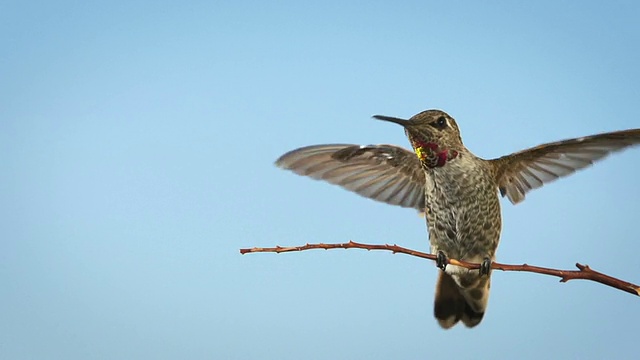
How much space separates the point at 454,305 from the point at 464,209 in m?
0.60

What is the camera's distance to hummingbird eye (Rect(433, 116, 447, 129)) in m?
2.51

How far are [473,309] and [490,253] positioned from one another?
1.23ft

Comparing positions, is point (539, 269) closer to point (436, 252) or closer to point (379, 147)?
point (436, 252)

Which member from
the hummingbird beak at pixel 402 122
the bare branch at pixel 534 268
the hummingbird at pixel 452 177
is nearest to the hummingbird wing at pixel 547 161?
the hummingbird at pixel 452 177

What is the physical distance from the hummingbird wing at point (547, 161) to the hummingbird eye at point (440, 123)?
0.43 metres

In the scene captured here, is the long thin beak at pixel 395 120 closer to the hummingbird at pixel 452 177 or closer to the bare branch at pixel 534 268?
the hummingbird at pixel 452 177

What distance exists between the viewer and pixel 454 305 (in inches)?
123

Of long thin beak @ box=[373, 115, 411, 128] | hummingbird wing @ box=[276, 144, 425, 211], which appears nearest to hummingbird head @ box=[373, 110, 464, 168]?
long thin beak @ box=[373, 115, 411, 128]

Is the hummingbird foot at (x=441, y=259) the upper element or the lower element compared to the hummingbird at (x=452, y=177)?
lower

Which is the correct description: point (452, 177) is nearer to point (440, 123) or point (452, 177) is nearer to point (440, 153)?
point (440, 153)

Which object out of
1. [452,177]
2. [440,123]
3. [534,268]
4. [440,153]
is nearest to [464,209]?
[452,177]

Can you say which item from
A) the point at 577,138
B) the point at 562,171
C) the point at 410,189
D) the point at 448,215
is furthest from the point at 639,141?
the point at 410,189

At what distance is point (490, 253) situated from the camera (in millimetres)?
2844

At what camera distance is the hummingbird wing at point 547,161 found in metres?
2.46
